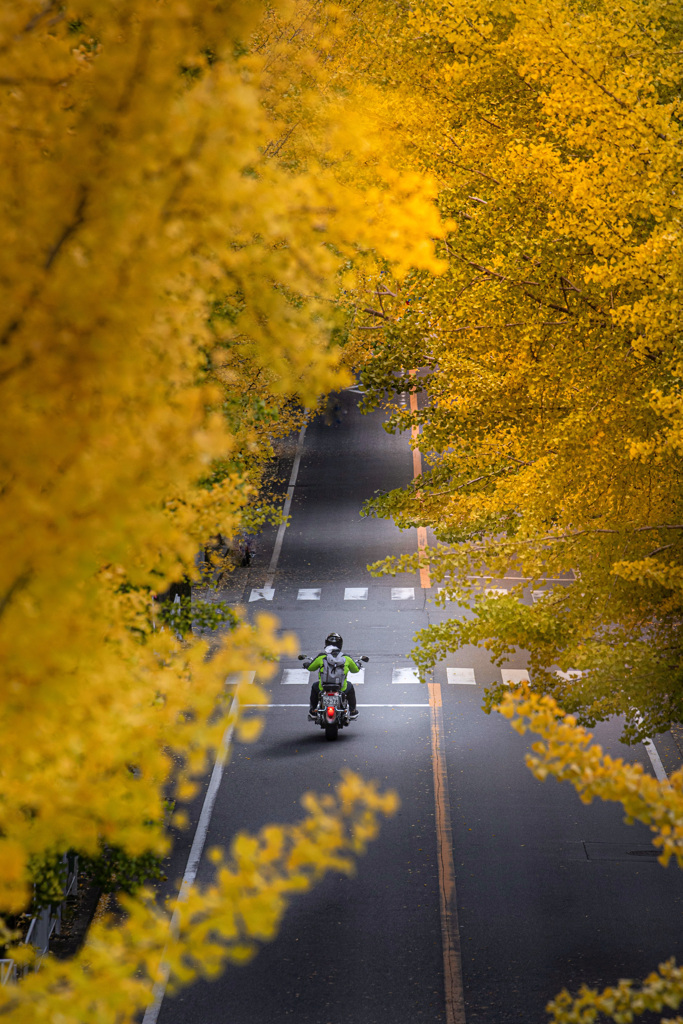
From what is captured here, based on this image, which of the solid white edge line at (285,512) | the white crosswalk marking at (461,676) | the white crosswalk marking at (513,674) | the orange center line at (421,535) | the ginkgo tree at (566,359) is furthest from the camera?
the solid white edge line at (285,512)

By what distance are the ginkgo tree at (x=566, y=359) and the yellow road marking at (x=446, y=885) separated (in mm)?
1620

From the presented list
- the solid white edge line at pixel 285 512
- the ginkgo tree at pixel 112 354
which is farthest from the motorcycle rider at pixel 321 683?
the ginkgo tree at pixel 112 354

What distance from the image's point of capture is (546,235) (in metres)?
9.89

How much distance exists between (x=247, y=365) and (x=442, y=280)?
114 inches

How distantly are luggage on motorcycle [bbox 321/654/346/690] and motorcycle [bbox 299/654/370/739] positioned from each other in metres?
0.05

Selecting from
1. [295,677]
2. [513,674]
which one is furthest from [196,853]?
[513,674]

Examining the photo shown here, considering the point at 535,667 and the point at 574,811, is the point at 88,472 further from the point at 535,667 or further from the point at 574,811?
the point at 574,811

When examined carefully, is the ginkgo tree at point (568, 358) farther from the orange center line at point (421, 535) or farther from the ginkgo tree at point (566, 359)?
the orange center line at point (421, 535)

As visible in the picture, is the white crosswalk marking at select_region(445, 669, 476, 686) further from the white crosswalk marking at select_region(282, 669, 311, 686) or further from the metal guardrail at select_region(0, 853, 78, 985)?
the metal guardrail at select_region(0, 853, 78, 985)

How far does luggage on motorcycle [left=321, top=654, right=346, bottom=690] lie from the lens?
1688cm

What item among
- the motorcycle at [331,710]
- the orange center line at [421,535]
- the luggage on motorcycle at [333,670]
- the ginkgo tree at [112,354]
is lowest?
the ginkgo tree at [112,354]

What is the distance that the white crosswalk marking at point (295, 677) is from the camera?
19859 millimetres

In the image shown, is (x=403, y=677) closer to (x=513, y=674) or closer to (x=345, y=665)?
(x=513, y=674)

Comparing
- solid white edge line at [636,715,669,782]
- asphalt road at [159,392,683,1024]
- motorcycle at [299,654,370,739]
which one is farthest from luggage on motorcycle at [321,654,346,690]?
solid white edge line at [636,715,669,782]
